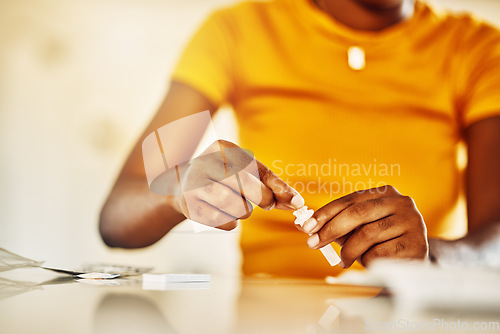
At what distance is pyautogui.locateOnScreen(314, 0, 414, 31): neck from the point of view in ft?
2.55

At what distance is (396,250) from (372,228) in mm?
34

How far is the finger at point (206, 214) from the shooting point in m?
0.42

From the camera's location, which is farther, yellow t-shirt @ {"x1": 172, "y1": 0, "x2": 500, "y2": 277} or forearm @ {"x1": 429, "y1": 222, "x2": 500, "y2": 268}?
yellow t-shirt @ {"x1": 172, "y1": 0, "x2": 500, "y2": 277}

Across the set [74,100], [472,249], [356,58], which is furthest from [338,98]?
[74,100]

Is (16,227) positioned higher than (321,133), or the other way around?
(321,133)

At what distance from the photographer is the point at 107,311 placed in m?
0.29

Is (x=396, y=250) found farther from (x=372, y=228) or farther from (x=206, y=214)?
(x=206, y=214)

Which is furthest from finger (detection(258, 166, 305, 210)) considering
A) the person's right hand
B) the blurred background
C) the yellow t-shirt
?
the blurred background

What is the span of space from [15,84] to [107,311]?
2.69 feet

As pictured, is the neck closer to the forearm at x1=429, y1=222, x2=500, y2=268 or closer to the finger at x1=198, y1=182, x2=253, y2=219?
the forearm at x1=429, y1=222, x2=500, y2=268

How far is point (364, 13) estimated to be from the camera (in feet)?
2.55

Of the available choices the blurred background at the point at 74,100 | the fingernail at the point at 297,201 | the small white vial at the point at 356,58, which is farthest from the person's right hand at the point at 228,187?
the blurred background at the point at 74,100

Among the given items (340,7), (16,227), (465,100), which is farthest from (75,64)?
(465,100)

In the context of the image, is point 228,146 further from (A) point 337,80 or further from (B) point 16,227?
(B) point 16,227
